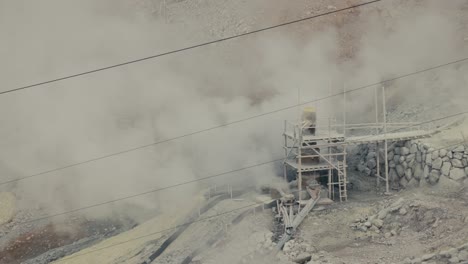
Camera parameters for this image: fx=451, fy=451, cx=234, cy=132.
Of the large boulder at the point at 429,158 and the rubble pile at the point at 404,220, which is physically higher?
the large boulder at the point at 429,158

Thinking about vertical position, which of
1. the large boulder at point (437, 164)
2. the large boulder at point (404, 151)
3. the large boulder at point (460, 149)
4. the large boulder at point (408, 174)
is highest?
the large boulder at point (460, 149)

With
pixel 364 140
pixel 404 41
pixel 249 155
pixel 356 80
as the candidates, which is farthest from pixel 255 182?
pixel 404 41

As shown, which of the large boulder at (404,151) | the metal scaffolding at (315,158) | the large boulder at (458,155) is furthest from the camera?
the large boulder at (404,151)

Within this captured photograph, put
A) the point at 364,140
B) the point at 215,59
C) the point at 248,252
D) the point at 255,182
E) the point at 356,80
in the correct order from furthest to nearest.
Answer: the point at 215,59
the point at 356,80
the point at 255,182
the point at 364,140
the point at 248,252

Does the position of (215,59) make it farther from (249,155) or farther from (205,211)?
(205,211)

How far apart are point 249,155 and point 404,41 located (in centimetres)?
1269

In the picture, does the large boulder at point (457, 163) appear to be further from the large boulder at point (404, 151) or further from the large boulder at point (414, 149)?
the large boulder at point (404, 151)

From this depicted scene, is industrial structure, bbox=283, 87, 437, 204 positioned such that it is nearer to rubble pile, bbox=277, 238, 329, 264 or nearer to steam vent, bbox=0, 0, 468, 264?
steam vent, bbox=0, 0, 468, 264

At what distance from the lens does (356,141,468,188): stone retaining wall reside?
56.7ft

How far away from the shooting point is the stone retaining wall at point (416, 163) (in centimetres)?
1728

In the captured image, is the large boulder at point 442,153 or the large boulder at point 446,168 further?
the large boulder at point 442,153

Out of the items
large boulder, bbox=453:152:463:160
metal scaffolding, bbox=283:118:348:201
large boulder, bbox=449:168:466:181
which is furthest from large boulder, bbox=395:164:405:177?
large boulder, bbox=453:152:463:160

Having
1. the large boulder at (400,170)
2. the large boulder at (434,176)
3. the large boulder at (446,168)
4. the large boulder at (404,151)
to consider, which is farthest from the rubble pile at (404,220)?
the large boulder at (404,151)

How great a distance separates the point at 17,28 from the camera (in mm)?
34281
